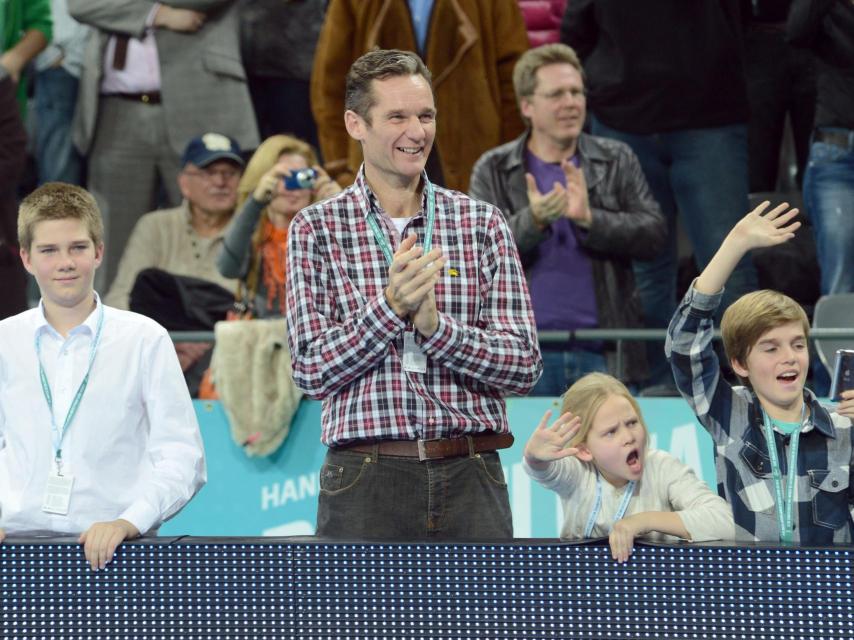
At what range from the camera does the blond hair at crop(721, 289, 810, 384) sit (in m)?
3.65

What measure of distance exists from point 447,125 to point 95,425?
331cm

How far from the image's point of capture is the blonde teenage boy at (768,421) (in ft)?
11.7

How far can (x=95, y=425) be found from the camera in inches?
143

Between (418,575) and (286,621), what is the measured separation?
316 millimetres

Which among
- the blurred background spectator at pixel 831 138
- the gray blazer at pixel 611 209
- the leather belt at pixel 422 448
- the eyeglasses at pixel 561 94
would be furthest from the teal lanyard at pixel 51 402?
the blurred background spectator at pixel 831 138

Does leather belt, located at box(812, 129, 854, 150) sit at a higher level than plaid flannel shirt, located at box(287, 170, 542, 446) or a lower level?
higher

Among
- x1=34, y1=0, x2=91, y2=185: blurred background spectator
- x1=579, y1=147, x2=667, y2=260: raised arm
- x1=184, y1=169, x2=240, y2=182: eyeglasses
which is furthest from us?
x1=34, y1=0, x2=91, y2=185: blurred background spectator

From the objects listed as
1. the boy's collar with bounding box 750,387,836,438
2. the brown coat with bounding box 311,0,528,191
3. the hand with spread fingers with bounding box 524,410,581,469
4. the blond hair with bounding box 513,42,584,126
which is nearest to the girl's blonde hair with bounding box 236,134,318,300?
the brown coat with bounding box 311,0,528,191

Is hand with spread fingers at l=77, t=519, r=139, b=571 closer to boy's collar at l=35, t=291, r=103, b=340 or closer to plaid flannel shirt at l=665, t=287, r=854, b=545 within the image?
boy's collar at l=35, t=291, r=103, b=340

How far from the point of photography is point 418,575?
3086 mm

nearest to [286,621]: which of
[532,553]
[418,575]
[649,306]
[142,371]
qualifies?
[418,575]

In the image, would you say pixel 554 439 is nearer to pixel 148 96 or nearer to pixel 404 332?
pixel 404 332

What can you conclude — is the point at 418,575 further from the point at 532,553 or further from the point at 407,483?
the point at 407,483

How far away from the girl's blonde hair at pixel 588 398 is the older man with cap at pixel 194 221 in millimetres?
2913
